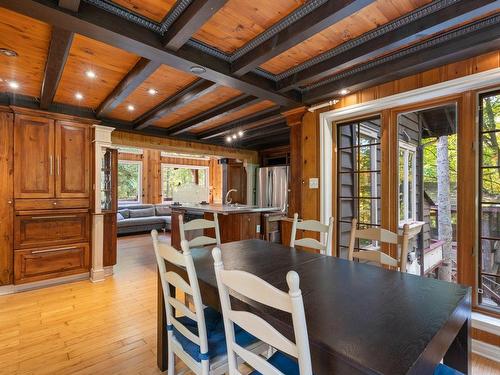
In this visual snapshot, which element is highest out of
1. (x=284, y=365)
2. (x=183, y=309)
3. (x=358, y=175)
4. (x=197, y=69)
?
(x=197, y=69)

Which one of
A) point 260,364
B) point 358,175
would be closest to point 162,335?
point 260,364

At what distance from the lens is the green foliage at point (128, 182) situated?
845cm

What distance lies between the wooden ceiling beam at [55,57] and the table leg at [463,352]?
9.55 ft

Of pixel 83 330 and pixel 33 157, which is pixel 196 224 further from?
pixel 33 157

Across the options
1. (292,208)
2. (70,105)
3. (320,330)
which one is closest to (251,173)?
(292,208)

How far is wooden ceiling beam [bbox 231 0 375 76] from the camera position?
4.96 feet

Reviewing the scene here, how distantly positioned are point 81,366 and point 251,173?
5596 millimetres

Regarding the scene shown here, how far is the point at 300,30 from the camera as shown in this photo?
1.74 m

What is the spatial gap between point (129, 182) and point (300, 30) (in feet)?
26.9

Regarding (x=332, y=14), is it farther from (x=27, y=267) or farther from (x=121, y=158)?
(x=121, y=158)

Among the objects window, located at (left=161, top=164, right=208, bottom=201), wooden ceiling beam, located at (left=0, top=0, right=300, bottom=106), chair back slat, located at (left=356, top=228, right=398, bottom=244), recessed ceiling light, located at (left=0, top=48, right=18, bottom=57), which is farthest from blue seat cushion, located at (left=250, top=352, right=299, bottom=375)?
window, located at (left=161, top=164, right=208, bottom=201)

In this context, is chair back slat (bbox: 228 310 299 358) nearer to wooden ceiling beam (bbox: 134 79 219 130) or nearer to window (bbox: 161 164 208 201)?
wooden ceiling beam (bbox: 134 79 219 130)

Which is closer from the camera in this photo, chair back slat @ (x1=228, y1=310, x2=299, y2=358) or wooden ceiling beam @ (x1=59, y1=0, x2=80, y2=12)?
chair back slat @ (x1=228, y1=310, x2=299, y2=358)

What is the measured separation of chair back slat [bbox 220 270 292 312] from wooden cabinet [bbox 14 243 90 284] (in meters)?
3.59
